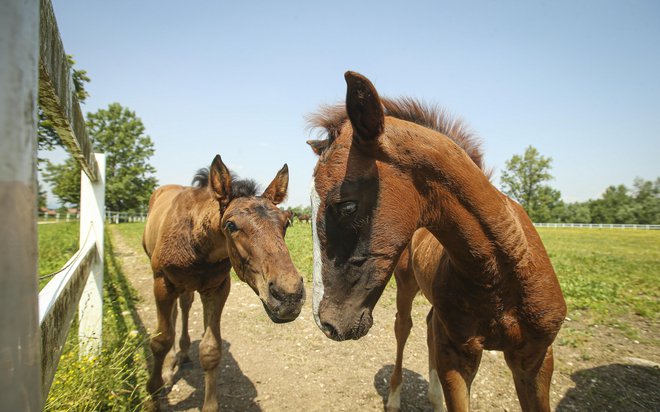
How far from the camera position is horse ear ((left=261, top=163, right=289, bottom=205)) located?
3809 mm

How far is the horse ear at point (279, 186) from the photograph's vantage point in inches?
150

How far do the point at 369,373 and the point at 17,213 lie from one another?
15.6 feet

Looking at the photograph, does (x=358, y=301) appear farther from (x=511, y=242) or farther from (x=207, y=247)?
(x=207, y=247)

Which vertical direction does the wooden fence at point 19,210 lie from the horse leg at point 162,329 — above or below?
above

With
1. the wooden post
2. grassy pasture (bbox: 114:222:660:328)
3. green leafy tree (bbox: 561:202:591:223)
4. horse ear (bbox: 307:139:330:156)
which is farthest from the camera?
green leafy tree (bbox: 561:202:591:223)

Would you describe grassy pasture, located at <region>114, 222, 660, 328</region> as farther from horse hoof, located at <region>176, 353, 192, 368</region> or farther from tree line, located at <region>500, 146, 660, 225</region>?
tree line, located at <region>500, 146, 660, 225</region>

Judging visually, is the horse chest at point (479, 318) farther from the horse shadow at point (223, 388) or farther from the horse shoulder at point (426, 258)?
the horse shadow at point (223, 388)

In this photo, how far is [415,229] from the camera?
1.91 m

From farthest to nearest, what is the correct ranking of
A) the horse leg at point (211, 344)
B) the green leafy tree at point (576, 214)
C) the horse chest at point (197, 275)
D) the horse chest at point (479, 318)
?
the green leafy tree at point (576, 214), the horse chest at point (197, 275), the horse leg at point (211, 344), the horse chest at point (479, 318)

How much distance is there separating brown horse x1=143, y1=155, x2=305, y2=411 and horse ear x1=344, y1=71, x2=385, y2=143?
4.92 ft

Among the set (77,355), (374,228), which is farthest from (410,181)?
(77,355)

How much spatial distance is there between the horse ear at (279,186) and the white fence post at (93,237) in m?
2.35

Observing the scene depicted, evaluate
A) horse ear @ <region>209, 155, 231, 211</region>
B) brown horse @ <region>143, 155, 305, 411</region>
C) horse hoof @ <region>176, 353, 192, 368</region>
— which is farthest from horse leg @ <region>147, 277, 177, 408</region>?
horse ear @ <region>209, 155, 231, 211</region>

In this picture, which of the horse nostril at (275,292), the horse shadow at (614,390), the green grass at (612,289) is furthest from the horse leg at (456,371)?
the green grass at (612,289)
